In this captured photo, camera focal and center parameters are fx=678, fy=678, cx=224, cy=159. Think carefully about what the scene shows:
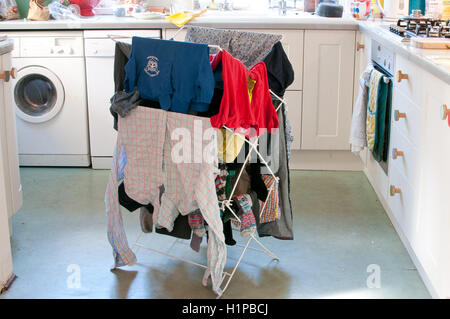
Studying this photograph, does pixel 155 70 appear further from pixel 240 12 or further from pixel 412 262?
pixel 240 12

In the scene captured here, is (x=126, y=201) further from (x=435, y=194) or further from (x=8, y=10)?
(x=8, y=10)

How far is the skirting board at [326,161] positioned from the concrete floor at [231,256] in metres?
0.42

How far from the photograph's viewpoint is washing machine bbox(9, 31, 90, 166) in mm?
4340

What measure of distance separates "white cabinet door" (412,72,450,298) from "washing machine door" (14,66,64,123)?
8.32ft

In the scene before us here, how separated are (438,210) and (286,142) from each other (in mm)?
718

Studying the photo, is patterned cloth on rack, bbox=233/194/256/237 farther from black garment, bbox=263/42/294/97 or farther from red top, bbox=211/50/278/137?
black garment, bbox=263/42/294/97

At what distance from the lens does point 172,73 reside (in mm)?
2541

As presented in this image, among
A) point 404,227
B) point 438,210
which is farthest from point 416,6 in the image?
point 438,210

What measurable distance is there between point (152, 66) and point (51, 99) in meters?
2.10

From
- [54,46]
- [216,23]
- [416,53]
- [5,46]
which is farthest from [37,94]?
[416,53]

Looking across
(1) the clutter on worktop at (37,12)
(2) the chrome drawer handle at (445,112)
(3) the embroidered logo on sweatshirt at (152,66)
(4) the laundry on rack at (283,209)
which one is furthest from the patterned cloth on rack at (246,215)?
(1) the clutter on worktop at (37,12)

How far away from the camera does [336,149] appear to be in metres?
4.46

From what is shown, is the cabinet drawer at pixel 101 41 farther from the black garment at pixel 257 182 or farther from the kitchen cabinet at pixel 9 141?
the black garment at pixel 257 182

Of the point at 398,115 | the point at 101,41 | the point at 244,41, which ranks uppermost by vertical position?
the point at 244,41
